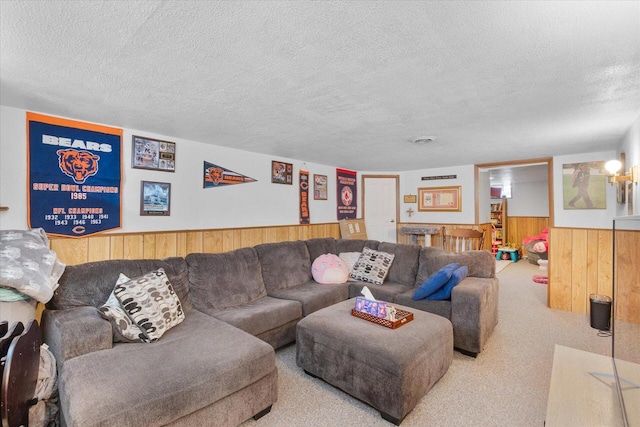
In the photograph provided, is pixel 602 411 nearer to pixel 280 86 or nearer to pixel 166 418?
pixel 166 418

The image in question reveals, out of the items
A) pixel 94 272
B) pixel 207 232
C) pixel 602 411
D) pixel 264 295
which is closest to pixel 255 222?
pixel 207 232

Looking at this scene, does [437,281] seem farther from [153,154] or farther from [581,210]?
[581,210]

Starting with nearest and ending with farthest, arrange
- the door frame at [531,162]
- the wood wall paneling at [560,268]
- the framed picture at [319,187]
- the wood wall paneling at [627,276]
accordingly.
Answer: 1. the wood wall paneling at [627,276]
2. the wood wall paneling at [560,268]
3. the door frame at [531,162]
4. the framed picture at [319,187]

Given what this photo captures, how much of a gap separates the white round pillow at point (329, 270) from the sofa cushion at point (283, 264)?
0.12m

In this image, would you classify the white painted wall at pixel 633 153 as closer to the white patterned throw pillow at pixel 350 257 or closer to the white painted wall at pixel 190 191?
the white patterned throw pillow at pixel 350 257

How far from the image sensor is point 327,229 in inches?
205

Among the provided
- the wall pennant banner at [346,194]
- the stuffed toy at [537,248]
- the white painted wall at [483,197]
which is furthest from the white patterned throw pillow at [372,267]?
the stuffed toy at [537,248]

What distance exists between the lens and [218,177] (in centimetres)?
368

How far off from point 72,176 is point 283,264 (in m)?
2.16

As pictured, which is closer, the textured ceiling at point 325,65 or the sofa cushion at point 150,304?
the textured ceiling at point 325,65

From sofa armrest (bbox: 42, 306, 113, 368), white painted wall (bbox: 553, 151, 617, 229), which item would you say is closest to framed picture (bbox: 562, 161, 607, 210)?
white painted wall (bbox: 553, 151, 617, 229)

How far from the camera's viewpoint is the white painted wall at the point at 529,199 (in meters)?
7.91

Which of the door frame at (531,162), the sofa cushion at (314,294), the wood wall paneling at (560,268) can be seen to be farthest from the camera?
the door frame at (531,162)

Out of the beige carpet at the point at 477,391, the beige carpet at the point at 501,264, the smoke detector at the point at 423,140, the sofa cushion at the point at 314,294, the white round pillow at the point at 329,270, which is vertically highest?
the smoke detector at the point at 423,140
